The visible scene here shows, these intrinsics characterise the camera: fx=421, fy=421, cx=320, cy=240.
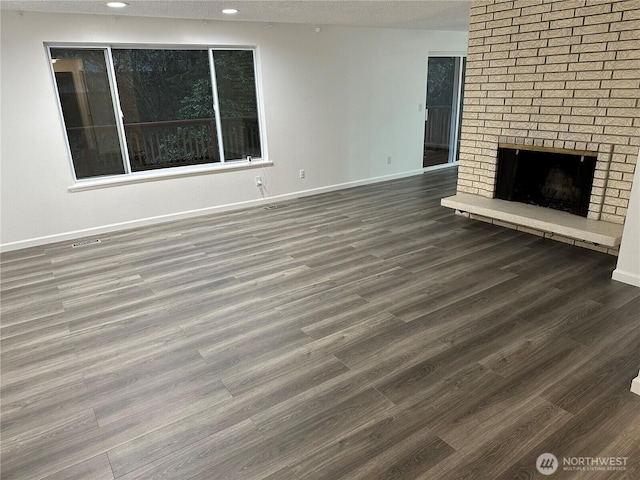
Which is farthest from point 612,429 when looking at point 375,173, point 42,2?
Result: point 375,173

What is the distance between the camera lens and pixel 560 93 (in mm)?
4082

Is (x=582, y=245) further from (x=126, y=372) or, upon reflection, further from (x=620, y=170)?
(x=126, y=372)

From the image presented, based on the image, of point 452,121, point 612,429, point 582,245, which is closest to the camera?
point 612,429

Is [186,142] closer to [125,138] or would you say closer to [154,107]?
[154,107]

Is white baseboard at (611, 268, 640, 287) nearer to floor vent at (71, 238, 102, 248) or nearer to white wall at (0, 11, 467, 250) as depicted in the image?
white wall at (0, 11, 467, 250)

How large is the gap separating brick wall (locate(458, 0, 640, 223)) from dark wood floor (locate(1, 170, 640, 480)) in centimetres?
97

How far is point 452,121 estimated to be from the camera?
800cm

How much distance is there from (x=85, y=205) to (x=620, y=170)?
18.1 feet

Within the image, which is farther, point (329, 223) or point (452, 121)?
point (452, 121)

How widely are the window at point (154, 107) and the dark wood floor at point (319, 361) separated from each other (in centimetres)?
145

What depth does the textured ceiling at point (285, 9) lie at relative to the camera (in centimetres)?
386

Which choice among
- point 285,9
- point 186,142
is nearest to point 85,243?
point 186,142

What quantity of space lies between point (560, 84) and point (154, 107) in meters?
4.49

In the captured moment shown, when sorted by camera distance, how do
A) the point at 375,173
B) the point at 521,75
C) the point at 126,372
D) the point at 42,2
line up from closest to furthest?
the point at 126,372 → the point at 42,2 → the point at 521,75 → the point at 375,173
